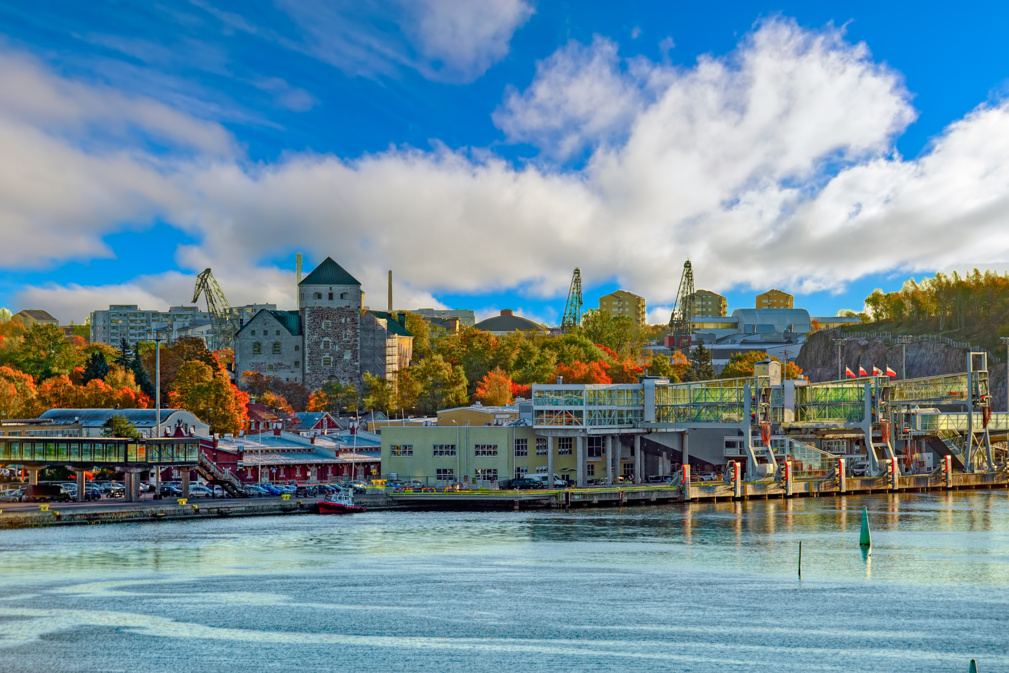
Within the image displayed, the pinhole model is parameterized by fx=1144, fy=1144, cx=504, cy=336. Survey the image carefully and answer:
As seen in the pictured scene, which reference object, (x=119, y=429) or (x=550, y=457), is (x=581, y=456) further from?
(x=119, y=429)

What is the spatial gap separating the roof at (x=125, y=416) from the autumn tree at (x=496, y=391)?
61.3 meters

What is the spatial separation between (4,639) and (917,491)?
85.7 metres

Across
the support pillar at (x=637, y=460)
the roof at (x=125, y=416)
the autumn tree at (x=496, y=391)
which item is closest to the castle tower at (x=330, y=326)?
the autumn tree at (x=496, y=391)

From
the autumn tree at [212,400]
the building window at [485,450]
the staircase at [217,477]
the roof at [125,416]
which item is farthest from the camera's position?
the autumn tree at [212,400]

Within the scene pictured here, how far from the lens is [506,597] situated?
5272 centimetres

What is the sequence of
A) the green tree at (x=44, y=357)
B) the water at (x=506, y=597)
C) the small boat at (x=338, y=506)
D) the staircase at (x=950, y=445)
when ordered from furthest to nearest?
the green tree at (x=44, y=357) < the staircase at (x=950, y=445) < the small boat at (x=338, y=506) < the water at (x=506, y=597)

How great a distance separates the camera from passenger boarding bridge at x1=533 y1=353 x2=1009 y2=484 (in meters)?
99.9

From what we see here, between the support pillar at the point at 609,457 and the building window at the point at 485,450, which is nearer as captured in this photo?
the building window at the point at 485,450

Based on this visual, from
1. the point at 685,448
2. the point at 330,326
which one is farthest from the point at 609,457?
the point at 330,326

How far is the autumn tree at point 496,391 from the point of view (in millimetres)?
159625

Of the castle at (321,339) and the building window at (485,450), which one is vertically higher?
the castle at (321,339)

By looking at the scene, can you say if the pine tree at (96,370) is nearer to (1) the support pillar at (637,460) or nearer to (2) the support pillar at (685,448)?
(1) the support pillar at (637,460)

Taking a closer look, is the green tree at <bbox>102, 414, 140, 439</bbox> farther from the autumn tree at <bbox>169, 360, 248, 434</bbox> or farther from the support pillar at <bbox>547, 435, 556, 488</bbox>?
the support pillar at <bbox>547, 435, 556, 488</bbox>

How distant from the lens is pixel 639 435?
105125 mm
